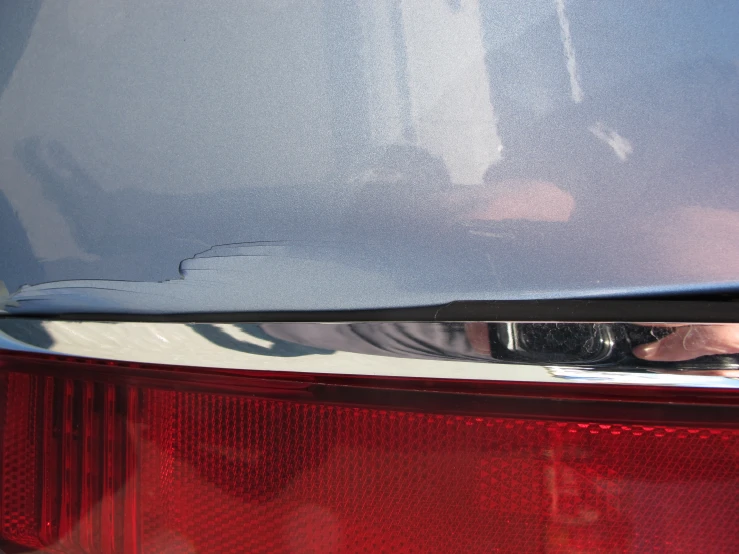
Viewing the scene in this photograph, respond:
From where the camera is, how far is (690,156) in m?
0.46

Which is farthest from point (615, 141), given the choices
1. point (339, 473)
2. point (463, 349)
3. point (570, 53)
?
point (339, 473)

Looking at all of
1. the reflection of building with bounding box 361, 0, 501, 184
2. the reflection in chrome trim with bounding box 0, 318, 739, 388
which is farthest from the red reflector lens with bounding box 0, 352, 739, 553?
the reflection of building with bounding box 361, 0, 501, 184

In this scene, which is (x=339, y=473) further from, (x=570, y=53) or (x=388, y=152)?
(x=570, y=53)

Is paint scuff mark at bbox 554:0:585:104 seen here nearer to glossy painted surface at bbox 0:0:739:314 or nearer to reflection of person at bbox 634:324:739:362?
glossy painted surface at bbox 0:0:739:314

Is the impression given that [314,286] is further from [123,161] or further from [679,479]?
[679,479]

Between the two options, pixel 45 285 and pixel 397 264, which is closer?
pixel 397 264

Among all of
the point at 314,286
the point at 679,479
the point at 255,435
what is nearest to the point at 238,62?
the point at 314,286

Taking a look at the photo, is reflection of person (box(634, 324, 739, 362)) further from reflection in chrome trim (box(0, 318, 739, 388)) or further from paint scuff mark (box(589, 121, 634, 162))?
paint scuff mark (box(589, 121, 634, 162))

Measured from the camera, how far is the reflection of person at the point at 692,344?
47 centimetres

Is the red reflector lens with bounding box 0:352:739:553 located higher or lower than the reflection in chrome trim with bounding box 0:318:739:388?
lower

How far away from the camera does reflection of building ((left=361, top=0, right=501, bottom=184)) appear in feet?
1.59

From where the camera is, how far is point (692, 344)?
1.54 ft

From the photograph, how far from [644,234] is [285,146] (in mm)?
269

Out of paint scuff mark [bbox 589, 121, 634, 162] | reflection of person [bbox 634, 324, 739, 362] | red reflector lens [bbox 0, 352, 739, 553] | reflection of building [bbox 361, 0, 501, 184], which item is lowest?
red reflector lens [bbox 0, 352, 739, 553]
